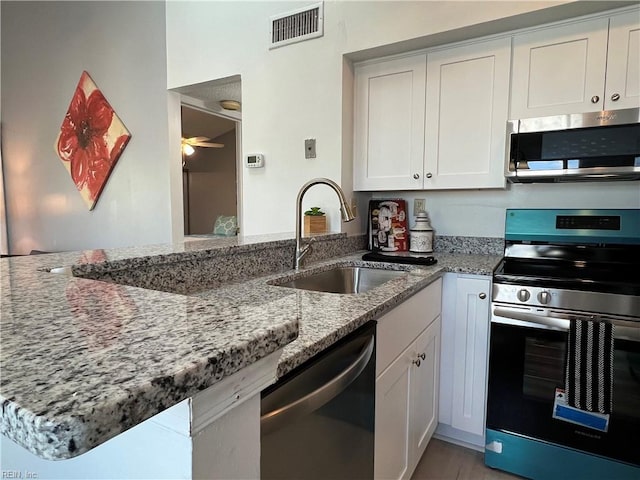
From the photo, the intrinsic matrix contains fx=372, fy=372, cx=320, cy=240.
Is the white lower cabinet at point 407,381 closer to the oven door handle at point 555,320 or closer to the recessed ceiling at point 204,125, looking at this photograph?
the oven door handle at point 555,320

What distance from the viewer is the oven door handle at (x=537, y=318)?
1.51 meters

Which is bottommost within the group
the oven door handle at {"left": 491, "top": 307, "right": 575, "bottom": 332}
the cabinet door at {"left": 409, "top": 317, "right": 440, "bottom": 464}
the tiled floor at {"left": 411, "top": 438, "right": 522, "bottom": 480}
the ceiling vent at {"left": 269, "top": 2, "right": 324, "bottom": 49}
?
the tiled floor at {"left": 411, "top": 438, "right": 522, "bottom": 480}

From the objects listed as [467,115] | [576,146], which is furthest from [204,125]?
[576,146]

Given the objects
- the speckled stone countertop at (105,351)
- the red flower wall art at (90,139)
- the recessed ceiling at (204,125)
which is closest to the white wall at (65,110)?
the red flower wall art at (90,139)

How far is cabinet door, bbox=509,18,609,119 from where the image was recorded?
1.75 m

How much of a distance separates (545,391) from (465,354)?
37cm

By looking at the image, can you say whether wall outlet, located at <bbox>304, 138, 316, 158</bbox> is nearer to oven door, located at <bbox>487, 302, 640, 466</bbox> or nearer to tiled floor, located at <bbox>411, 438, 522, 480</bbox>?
oven door, located at <bbox>487, 302, 640, 466</bbox>

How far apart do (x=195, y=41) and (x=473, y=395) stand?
288 cm

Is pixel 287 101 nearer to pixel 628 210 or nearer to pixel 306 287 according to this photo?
pixel 306 287

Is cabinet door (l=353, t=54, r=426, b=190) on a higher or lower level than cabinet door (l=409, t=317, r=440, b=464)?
higher

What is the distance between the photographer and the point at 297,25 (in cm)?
230

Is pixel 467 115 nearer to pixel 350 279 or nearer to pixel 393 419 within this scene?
pixel 350 279

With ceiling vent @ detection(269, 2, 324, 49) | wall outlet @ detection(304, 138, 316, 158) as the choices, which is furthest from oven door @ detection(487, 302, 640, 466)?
ceiling vent @ detection(269, 2, 324, 49)

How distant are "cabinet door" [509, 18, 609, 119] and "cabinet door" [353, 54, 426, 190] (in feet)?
1.67
